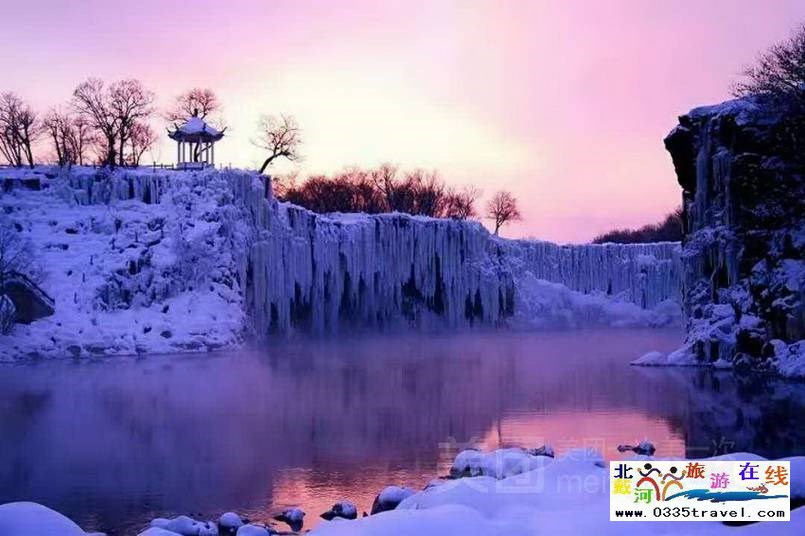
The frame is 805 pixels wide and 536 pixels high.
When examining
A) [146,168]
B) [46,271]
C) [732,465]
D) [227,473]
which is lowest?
[227,473]

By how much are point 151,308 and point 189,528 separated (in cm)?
2429

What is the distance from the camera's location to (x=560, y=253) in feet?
174

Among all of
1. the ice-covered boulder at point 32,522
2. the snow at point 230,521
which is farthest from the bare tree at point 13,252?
the ice-covered boulder at point 32,522

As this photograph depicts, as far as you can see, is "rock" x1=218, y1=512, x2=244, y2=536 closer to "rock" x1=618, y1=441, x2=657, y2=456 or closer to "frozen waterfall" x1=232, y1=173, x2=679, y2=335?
"rock" x1=618, y1=441, x2=657, y2=456

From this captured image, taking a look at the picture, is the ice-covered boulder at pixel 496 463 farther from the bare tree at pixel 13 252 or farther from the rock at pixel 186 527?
the bare tree at pixel 13 252

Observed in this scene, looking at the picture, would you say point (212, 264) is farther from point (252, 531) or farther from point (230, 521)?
point (252, 531)

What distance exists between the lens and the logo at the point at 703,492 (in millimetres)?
6457

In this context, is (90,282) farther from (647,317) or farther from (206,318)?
(647,317)

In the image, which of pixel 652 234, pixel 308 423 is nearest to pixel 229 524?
pixel 308 423

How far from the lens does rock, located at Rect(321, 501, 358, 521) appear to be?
8.89 m

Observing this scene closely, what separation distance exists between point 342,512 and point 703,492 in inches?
143

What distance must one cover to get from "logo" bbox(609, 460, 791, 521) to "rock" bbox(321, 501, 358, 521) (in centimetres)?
281

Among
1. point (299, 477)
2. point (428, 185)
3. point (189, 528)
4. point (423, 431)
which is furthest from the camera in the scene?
point (428, 185)

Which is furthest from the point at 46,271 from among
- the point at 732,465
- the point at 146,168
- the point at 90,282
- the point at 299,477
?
the point at 732,465
